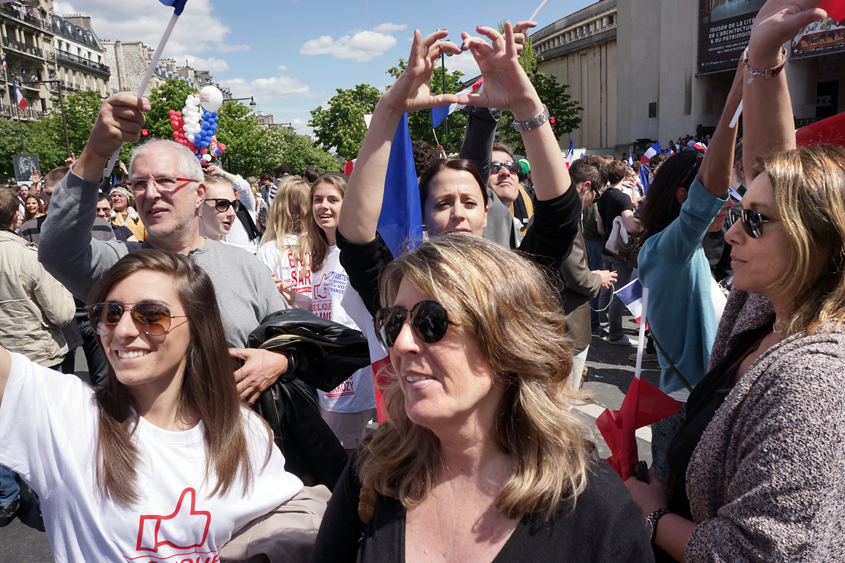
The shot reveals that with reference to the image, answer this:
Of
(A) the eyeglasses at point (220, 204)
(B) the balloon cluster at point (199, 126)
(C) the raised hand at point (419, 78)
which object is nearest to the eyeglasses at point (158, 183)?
(C) the raised hand at point (419, 78)

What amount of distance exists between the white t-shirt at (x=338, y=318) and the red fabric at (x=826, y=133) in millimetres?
2106

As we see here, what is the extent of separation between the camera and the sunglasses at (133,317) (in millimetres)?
1660

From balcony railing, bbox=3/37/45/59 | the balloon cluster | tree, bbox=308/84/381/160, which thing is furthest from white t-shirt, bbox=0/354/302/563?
balcony railing, bbox=3/37/45/59

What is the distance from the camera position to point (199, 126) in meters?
6.82

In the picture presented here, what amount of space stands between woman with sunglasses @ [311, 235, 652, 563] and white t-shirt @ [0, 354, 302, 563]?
1.32 ft

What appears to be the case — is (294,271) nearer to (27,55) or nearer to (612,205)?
(612,205)

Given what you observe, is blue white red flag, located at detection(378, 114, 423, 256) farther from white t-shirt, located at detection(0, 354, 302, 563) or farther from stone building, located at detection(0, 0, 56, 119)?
stone building, located at detection(0, 0, 56, 119)

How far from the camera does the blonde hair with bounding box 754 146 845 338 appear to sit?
4.81 feet

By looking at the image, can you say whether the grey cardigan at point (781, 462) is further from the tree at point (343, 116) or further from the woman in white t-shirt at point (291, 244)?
the tree at point (343, 116)

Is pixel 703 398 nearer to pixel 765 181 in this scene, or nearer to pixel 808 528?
pixel 808 528

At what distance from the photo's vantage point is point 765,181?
1.61m

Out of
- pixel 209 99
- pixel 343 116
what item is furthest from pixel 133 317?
pixel 343 116

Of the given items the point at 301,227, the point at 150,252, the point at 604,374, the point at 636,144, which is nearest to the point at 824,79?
the point at 636,144

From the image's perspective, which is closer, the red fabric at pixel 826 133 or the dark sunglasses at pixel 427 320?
the dark sunglasses at pixel 427 320
